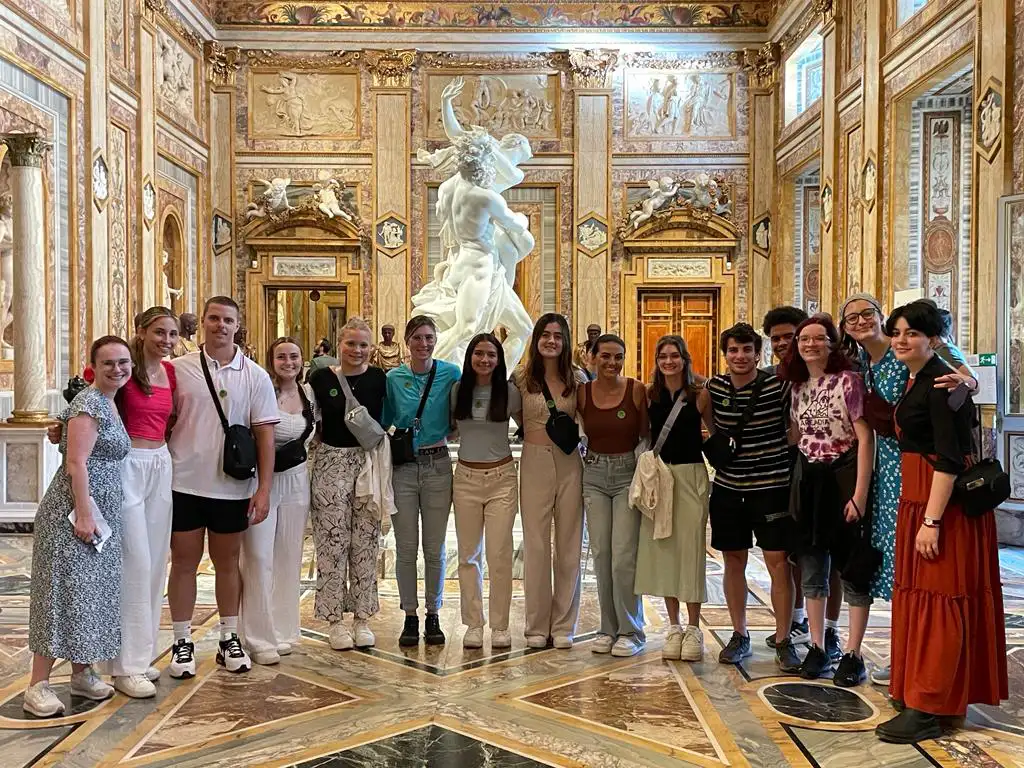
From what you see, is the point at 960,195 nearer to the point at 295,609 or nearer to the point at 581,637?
the point at 581,637

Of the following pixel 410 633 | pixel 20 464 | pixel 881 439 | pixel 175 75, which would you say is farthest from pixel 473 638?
pixel 175 75

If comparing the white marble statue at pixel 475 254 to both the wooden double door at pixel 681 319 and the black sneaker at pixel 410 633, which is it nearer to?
the black sneaker at pixel 410 633

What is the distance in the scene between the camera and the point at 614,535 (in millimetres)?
4840

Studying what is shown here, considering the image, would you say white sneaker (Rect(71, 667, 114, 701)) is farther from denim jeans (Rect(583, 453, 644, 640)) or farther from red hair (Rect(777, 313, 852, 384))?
red hair (Rect(777, 313, 852, 384))

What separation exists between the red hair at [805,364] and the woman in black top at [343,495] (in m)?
2.06

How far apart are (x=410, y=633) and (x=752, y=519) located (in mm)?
1931

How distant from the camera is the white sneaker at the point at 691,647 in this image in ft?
15.5

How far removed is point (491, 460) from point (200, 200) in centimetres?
1443

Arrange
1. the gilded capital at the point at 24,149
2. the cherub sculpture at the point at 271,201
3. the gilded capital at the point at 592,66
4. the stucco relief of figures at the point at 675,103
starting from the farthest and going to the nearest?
the stucco relief of figures at the point at 675,103
the gilded capital at the point at 592,66
the cherub sculpture at the point at 271,201
the gilded capital at the point at 24,149

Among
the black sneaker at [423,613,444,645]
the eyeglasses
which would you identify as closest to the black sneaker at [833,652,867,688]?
the eyeglasses

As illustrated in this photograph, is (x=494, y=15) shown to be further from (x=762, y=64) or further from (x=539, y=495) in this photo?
(x=539, y=495)

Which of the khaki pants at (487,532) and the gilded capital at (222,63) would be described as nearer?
the khaki pants at (487,532)

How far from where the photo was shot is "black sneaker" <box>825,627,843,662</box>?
464cm

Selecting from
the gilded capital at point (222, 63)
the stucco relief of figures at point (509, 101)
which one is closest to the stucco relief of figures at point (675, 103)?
the stucco relief of figures at point (509, 101)
